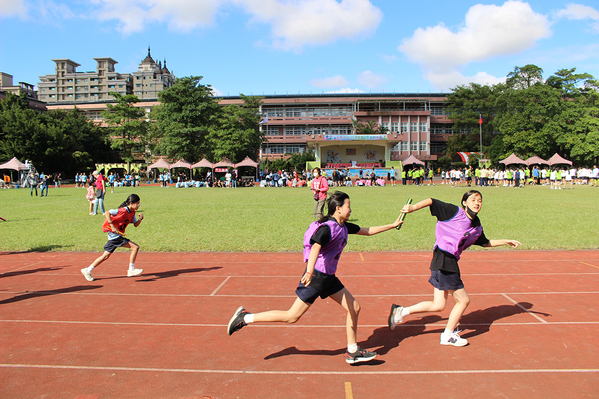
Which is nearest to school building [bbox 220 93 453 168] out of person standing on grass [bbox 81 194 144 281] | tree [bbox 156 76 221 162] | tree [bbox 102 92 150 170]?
tree [bbox 156 76 221 162]

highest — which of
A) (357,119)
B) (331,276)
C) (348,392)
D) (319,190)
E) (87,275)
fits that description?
(357,119)

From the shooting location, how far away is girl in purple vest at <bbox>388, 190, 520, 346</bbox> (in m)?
4.30

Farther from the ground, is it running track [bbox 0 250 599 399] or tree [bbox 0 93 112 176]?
tree [bbox 0 93 112 176]

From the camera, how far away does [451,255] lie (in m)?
4.34

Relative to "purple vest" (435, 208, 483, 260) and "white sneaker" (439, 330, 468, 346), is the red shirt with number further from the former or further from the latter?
"white sneaker" (439, 330, 468, 346)

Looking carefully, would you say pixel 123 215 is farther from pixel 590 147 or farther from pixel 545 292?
pixel 590 147

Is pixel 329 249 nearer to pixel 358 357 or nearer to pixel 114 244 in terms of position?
pixel 358 357

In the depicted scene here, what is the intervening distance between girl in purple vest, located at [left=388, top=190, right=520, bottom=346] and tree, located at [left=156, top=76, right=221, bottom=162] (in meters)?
50.4

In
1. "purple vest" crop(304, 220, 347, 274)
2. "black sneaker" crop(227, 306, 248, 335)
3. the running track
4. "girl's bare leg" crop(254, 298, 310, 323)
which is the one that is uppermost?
"purple vest" crop(304, 220, 347, 274)

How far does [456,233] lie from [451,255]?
0.80 ft

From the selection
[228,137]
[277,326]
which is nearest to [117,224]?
[277,326]

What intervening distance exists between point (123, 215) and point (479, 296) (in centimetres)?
589

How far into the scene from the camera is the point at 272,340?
4.51m

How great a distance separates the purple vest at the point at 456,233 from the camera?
4.34m
